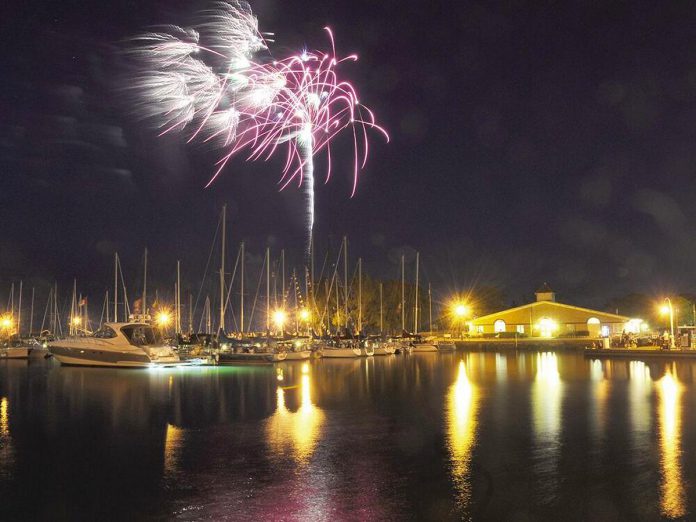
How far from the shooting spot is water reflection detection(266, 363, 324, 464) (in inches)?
486

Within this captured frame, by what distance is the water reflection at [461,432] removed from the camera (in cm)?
956

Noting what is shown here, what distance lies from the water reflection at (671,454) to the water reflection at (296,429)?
18.7 ft

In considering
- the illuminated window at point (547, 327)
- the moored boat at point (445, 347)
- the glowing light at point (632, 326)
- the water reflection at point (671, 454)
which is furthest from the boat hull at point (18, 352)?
the glowing light at point (632, 326)

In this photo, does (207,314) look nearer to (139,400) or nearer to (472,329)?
(472,329)

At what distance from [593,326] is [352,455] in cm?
6504

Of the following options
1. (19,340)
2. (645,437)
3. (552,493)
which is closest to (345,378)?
(645,437)

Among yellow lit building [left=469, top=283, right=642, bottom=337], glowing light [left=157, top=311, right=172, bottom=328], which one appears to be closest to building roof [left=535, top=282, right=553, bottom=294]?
yellow lit building [left=469, top=283, right=642, bottom=337]

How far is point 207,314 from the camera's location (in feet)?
257

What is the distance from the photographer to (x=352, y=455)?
38.4 feet

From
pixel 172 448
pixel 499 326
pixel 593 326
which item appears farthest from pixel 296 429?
pixel 499 326

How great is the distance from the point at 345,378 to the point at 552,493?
73.8 ft

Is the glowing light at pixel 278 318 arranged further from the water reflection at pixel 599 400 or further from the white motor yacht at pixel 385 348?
the water reflection at pixel 599 400

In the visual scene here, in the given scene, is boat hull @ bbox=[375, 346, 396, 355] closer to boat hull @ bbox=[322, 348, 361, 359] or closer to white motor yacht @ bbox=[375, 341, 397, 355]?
white motor yacht @ bbox=[375, 341, 397, 355]

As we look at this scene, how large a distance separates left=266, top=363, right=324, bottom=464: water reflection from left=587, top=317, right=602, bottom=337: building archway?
56.6m
